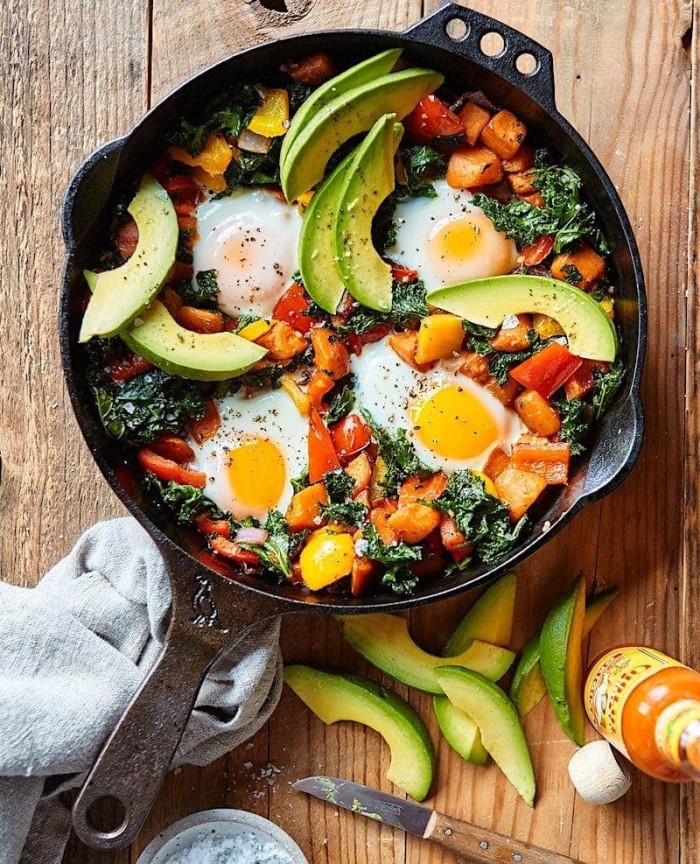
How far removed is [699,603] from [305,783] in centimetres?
152

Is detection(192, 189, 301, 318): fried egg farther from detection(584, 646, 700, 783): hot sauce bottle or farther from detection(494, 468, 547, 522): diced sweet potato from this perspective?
detection(584, 646, 700, 783): hot sauce bottle

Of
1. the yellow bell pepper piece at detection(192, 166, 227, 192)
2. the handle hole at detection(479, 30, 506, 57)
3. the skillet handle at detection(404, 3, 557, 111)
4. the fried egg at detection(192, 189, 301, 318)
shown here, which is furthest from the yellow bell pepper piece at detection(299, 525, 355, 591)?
the handle hole at detection(479, 30, 506, 57)

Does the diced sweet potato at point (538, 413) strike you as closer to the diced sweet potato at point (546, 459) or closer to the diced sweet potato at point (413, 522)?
the diced sweet potato at point (546, 459)

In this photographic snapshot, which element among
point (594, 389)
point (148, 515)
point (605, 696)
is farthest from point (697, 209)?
point (148, 515)

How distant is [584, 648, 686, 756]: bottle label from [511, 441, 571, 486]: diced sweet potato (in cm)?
64

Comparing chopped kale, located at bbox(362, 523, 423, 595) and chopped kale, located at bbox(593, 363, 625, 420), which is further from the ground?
chopped kale, located at bbox(593, 363, 625, 420)

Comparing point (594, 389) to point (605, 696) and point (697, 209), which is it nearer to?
point (697, 209)

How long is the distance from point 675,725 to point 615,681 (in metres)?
0.32

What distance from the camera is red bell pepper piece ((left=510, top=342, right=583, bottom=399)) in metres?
3.07

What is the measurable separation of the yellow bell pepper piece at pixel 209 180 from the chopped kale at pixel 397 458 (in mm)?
952

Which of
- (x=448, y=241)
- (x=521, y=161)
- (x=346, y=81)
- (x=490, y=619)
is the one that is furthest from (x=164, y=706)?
(x=521, y=161)

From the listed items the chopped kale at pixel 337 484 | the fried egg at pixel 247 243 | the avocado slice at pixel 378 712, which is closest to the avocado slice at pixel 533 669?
the avocado slice at pixel 378 712

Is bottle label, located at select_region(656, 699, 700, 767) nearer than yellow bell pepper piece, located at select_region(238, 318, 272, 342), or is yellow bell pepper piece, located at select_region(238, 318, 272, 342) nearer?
bottle label, located at select_region(656, 699, 700, 767)

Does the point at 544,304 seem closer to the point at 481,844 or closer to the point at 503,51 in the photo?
the point at 503,51
